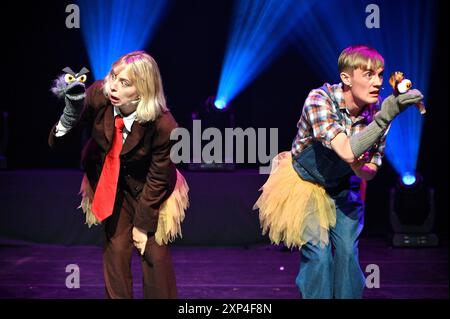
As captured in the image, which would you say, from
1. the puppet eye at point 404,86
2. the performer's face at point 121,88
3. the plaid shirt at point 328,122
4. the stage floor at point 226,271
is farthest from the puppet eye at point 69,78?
the stage floor at point 226,271

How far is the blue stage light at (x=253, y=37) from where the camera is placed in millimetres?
6066

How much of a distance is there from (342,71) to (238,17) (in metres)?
3.01

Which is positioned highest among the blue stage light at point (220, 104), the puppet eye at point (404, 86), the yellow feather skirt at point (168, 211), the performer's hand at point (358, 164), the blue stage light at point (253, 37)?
the blue stage light at point (253, 37)

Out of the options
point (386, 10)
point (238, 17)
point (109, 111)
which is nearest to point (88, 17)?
point (238, 17)

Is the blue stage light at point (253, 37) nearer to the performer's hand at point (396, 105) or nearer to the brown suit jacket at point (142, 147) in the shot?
the brown suit jacket at point (142, 147)

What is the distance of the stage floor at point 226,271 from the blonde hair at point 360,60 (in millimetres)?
1786

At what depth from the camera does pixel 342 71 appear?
3324 millimetres

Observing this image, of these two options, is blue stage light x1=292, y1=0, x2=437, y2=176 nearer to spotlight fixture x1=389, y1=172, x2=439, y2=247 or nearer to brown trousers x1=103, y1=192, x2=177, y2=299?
spotlight fixture x1=389, y1=172, x2=439, y2=247

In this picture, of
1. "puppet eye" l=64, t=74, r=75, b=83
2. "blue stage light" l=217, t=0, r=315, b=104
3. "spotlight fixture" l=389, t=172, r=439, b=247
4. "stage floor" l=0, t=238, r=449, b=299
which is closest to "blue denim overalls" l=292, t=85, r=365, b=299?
"puppet eye" l=64, t=74, r=75, b=83

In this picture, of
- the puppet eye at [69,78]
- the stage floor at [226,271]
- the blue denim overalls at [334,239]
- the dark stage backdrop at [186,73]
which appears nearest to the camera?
the puppet eye at [69,78]
